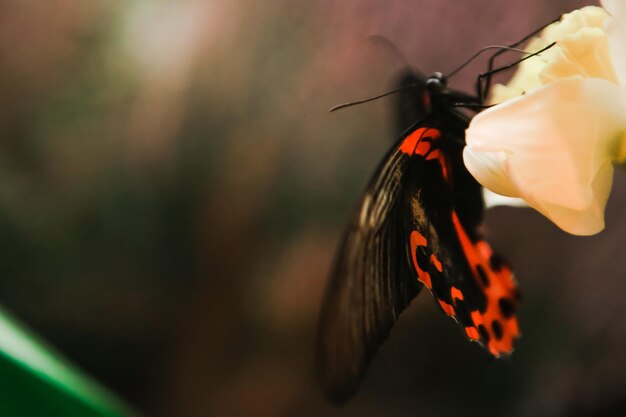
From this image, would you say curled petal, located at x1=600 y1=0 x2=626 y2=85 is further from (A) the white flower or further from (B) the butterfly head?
(B) the butterfly head

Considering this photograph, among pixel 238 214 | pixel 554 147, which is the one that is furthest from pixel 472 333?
pixel 238 214

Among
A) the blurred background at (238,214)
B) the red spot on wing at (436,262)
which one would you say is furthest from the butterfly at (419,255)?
the blurred background at (238,214)

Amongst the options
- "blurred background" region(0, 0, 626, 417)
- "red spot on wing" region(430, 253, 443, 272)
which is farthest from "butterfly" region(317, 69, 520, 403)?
"blurred background" region(0, 0, 626, 417)

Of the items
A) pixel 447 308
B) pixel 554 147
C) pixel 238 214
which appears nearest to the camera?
pixel 554 147

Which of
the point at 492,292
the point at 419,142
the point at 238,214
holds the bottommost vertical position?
the point at 238,214

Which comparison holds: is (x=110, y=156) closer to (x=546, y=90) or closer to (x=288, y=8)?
(x=288, y=8)

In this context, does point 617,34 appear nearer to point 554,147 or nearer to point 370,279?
point 554,147
